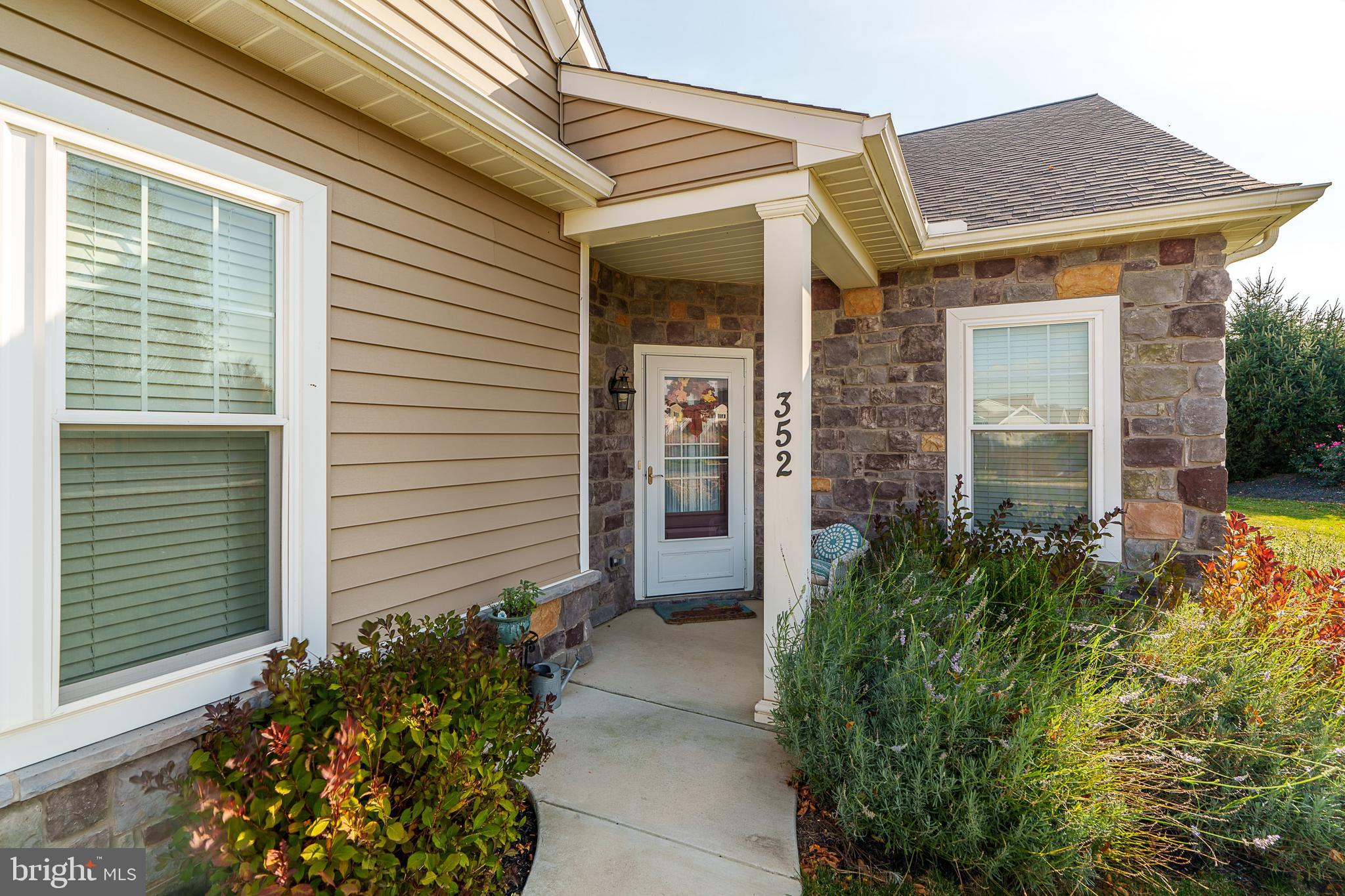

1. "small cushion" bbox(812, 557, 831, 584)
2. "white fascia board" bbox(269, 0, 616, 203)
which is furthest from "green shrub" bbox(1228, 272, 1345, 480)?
"white fascia board" bbox(269, 0, 616, 203)

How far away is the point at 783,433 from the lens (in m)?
3.03

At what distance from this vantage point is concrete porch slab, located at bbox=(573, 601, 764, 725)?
11.2 ft

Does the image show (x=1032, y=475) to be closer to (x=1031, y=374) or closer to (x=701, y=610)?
(x=1031, y=374)

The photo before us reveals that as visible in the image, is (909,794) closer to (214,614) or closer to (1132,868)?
(1132,868)

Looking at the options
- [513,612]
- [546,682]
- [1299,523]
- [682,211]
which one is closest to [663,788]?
[546,682]

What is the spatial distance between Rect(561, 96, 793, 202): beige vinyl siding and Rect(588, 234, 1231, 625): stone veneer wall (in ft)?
3.79

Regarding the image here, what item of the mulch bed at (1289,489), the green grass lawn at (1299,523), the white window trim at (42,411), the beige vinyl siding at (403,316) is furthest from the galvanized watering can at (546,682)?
the mulch bed at (1289,489)

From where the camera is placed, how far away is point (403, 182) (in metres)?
2.67

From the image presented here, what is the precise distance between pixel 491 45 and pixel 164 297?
6.70 feet

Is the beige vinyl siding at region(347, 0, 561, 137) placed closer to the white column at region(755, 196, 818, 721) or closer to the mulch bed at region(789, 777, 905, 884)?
the white column at region(755, 196, 818, 721)

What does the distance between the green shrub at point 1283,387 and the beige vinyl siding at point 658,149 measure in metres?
10.4

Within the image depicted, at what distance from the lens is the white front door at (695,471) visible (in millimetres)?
5156

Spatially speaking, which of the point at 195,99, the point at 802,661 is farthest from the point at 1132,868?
the point at 195,99

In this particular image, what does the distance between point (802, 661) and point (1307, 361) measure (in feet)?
38.0
